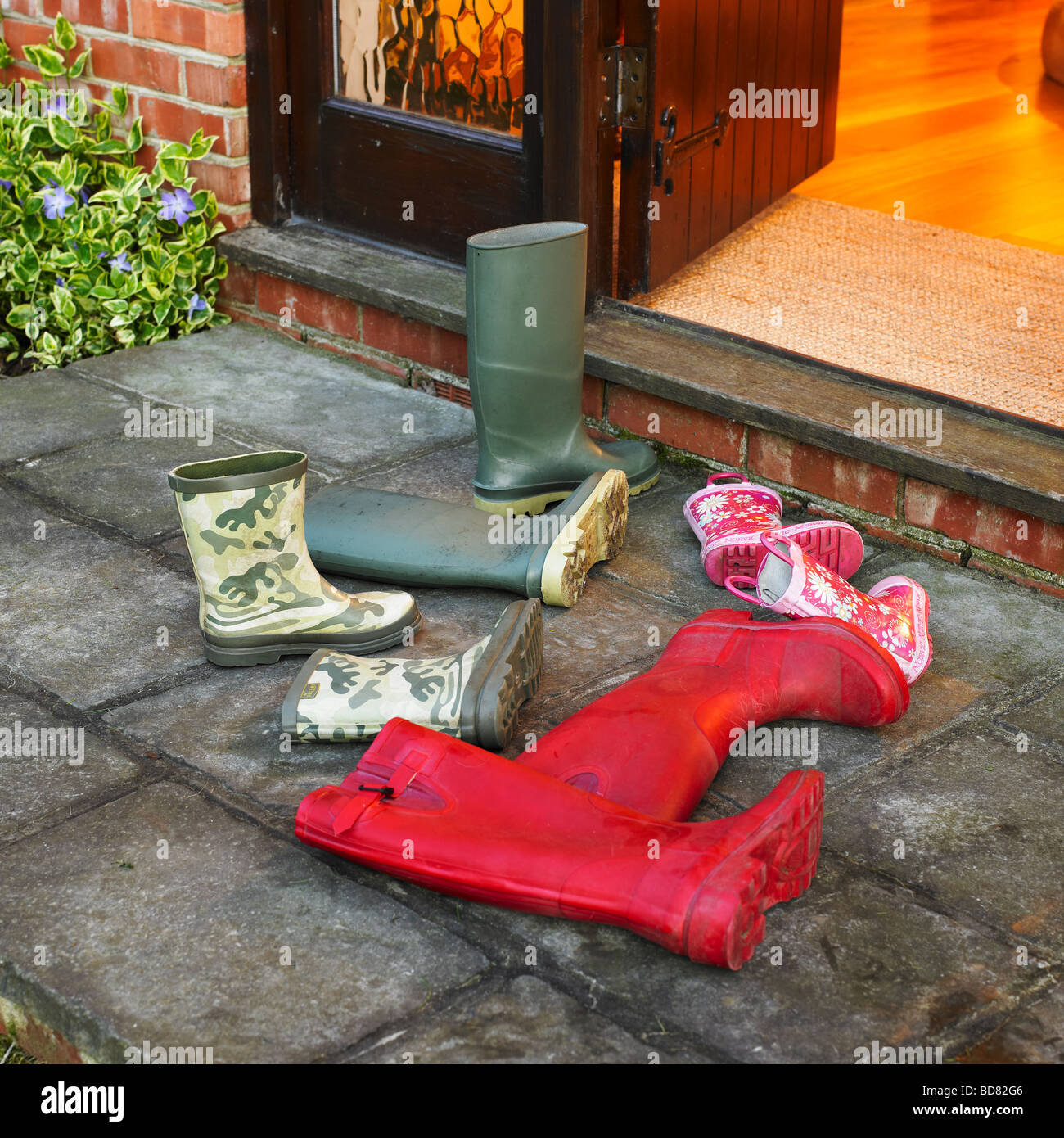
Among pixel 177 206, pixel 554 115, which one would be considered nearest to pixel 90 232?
pixel 177 206

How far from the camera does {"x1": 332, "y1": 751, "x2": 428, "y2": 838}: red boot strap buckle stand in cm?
Answer: 173

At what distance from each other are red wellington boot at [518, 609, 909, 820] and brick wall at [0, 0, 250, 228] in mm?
2074

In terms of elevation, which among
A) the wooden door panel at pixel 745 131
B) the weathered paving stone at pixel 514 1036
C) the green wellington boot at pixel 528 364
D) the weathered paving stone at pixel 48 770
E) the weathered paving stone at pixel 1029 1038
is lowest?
the weathered paving stone at pixel 1029 1038

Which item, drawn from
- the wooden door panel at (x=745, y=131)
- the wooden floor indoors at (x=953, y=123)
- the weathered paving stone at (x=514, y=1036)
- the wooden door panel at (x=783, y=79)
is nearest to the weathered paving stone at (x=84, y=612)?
the weathered paving stone at (x=514, y=1036)

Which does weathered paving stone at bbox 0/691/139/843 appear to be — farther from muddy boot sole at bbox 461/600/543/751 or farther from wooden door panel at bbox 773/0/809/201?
wooden door panel at bbox 773/0/809/201

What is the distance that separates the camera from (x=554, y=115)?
9.86 ft

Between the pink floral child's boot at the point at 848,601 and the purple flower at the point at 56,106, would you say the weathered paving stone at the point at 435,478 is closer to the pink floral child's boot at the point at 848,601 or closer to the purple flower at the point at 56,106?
the pink floral child's boot at the point at 848,601

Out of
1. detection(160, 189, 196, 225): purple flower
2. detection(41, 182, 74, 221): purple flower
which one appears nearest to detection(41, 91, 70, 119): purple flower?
detection(41, 182, 74, 221): purple flower

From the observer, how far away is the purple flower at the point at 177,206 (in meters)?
3.54

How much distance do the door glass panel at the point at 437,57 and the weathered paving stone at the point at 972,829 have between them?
182 centimetres

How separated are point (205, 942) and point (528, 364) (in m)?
1.34

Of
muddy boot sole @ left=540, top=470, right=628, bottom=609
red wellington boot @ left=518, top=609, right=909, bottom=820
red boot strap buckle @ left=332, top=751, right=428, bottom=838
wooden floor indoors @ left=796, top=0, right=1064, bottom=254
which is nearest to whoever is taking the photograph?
red boot strap buckle @ left=332, top=751, right=428, bottom=838

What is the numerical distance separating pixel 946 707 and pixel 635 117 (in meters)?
1.50

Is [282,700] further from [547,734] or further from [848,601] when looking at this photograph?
[848,601]
